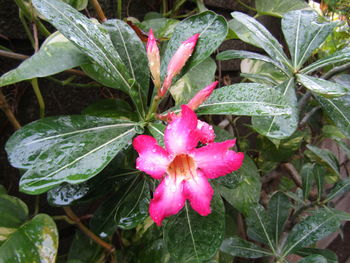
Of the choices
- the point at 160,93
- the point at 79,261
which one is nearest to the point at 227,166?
the point at 160,93

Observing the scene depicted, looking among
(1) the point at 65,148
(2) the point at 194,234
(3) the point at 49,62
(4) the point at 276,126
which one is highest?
(3) the point at 49,62

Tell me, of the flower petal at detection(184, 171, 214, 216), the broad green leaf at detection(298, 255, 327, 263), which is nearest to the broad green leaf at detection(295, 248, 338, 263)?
the broad green leaf at detection(298, 255, 327, 263)

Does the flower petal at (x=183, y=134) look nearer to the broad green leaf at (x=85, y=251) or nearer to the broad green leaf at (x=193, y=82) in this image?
the broad green leaf at (x=193, y=82)

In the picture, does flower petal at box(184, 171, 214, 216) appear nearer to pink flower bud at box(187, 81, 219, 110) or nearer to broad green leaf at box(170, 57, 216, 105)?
pink flower bud at box(187, 81, 219, 110)

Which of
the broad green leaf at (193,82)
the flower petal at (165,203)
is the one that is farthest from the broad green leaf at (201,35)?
the flower petal at (165,203)

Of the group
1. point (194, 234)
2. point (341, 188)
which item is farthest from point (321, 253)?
point (194, 234)

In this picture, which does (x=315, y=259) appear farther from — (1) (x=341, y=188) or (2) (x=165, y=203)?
(2) (x=165, y=203)

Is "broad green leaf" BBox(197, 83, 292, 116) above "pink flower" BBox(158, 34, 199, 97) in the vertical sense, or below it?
below
